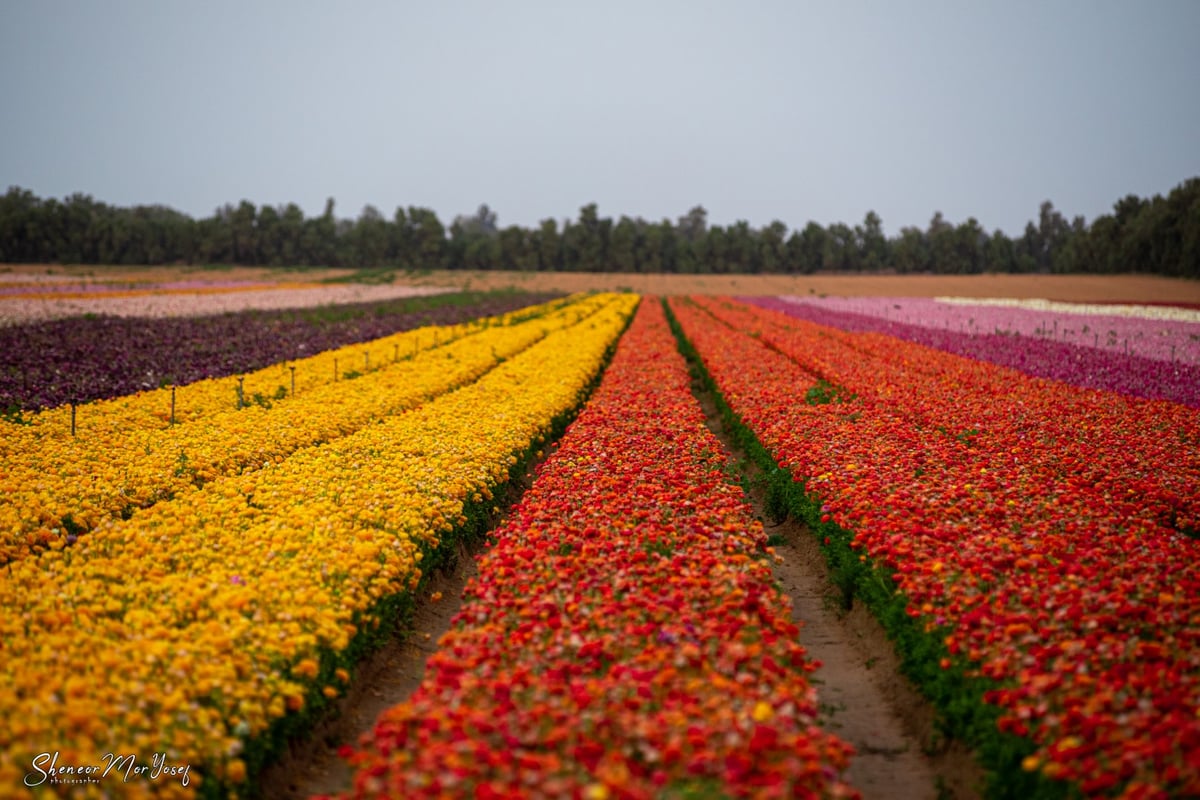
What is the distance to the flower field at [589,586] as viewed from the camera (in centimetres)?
482

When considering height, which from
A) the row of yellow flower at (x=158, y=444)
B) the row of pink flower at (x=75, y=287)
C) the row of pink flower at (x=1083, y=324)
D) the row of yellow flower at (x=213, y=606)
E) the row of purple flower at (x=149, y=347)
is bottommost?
the row of yellow flower at (x=213, y=606)

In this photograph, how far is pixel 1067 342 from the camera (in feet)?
97.0

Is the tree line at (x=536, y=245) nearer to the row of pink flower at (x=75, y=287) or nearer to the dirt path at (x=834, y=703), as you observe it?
the row of pink flower at (x=75, y=287)

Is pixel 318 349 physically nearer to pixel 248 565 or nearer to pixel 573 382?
pixel 573 382

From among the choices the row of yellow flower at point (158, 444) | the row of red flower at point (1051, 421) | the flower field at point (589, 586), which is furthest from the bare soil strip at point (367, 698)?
the row of red flower at point (1051, 421)

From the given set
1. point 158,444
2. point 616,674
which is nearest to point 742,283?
point 158,444

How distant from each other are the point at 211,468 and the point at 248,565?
4384 mm

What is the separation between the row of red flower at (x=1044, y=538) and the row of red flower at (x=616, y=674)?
55.1 inches

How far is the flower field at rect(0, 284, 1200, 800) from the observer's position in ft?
15.8

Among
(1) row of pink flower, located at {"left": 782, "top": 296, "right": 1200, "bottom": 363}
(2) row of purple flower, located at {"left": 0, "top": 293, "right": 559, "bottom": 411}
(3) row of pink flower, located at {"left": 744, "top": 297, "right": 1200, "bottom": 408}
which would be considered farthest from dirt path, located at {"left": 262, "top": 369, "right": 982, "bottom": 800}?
(1) row of pink flower, located at {"left": 782, "top": 296, "right": 1200, "bottom": 363}

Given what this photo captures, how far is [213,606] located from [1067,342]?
3035 cm

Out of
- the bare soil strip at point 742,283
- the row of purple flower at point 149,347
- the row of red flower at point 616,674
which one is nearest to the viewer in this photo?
the row of red flower at point 616,674

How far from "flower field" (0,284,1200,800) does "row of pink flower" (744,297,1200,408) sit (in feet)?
15.5

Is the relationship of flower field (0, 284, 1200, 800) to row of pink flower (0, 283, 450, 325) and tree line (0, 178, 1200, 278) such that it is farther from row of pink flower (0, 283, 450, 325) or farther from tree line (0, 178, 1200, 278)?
tree line (0, 178, 1200, 278)
